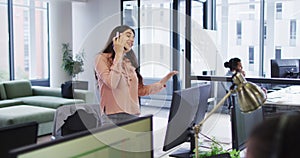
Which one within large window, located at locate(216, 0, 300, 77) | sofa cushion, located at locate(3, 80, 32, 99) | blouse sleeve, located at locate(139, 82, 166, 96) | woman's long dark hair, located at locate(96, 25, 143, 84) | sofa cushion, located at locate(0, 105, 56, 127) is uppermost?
large window, located at locate(216, 0, 300, 77)

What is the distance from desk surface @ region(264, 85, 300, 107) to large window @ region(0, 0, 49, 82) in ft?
18.5

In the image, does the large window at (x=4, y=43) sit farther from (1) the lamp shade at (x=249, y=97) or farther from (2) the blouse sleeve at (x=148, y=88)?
(1) the lamp shade at (x=249, y=97)

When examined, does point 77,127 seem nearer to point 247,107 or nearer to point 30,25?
point 247,107

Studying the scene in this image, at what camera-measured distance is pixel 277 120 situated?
576 mm

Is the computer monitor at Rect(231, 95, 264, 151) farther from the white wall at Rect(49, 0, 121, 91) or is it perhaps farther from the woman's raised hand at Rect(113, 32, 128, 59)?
the white wall at Rect(49, 0, 121, 91)

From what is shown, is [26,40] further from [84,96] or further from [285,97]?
[285,97]

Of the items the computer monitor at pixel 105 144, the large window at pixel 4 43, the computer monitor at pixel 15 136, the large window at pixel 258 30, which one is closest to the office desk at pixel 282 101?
the computer monitor at pixel 105 144

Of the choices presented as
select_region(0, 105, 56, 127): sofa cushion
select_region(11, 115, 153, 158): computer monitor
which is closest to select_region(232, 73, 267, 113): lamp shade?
select_region(11, 115, 153, 158): computer monitor

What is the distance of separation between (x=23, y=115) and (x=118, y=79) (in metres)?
3.25

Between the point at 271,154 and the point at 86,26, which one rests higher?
the point at 86,26

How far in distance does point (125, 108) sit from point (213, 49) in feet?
16.2

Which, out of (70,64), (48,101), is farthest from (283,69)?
(70,64)

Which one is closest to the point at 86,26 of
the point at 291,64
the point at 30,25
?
the point at 30,25

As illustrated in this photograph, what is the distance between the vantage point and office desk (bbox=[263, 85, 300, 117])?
9.64 ft
